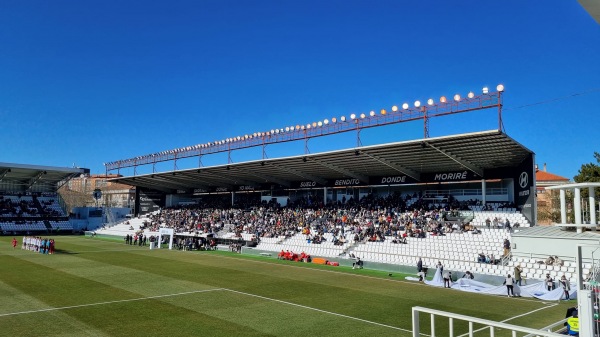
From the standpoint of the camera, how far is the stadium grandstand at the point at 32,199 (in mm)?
65750

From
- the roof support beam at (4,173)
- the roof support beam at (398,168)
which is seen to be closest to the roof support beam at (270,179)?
the roof support beam at (398,168)

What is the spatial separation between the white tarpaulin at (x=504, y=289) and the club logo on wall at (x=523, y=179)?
14.2 metres

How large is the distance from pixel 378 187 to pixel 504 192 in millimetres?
13330

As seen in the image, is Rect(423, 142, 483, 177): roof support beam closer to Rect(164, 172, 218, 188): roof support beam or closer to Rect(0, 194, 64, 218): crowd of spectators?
Rect(164, 172, 218, 188): roof support beam

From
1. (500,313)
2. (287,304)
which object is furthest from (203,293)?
(500,313)

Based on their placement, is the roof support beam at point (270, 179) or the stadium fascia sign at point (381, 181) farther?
the roof support beam at point (270, 179)

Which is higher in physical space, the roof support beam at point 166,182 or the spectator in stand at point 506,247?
the roof support beam at point 166,182

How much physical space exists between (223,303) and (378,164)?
2677cm

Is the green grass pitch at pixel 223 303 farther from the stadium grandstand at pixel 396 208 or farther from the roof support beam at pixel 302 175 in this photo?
the roof support beam at pixel 302 175

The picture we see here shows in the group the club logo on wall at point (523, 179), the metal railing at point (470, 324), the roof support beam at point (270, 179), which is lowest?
the metal railing at point (470, 324)

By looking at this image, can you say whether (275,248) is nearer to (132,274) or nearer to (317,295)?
(132,274)

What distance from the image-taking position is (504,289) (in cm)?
2159

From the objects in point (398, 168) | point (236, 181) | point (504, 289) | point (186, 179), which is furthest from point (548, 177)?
point (504, 289)

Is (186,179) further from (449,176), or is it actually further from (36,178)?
(449,176)
